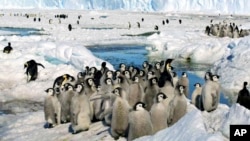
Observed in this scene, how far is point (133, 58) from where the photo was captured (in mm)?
19609

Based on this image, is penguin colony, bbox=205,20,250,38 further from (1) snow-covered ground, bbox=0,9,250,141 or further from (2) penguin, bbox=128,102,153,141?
(2) penguin, bbox=128,102,153,141

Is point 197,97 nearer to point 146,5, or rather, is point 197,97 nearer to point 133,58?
point 133,58

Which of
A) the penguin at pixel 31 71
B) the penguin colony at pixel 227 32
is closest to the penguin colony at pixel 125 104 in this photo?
the penguin at pixel 31 71

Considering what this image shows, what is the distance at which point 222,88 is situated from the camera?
12586 millimetres

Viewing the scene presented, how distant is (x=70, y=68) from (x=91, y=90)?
5553 mm

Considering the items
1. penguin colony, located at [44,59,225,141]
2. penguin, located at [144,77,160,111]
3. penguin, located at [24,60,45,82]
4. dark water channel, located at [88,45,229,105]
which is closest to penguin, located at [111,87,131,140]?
penguin colony, located at [44,59,225,141]

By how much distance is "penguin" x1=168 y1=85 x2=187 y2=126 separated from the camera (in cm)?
681

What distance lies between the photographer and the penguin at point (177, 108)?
22.3ft

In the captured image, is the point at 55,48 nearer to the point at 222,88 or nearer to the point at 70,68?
the point at 70,68

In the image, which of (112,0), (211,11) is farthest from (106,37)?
(112,0)

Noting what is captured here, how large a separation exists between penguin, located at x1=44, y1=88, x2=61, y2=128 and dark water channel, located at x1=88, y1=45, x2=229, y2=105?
540cm

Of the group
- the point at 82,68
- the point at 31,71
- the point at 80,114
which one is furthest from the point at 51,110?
the point at 82,68

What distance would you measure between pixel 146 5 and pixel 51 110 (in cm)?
6983

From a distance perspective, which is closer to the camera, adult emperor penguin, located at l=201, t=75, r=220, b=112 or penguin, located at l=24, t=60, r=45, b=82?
adult emperor penguin, located at l=201, t=75, r=220, b=112
